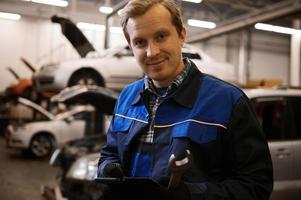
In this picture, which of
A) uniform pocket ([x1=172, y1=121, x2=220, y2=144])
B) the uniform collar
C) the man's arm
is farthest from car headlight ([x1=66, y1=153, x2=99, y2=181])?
uniform pocket ([x1=172, y1=121, x2=220, y2=144])

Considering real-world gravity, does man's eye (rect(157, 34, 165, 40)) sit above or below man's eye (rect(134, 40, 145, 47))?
above

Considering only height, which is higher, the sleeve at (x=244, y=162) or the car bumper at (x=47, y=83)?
the car bumper at (x=47, y=83)

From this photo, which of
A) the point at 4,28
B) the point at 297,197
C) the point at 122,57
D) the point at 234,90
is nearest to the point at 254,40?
the point at 4,28

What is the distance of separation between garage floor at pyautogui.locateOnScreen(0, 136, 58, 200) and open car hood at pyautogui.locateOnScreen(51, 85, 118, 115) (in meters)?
2.24

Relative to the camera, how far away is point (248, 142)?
1.31 meters

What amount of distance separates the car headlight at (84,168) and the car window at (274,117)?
2.09 m

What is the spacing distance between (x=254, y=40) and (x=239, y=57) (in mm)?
1354

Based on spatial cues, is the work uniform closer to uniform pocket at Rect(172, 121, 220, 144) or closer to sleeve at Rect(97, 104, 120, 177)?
uniform pocket at Rect(172, 121, 220, 144)

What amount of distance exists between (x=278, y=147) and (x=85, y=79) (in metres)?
4.62

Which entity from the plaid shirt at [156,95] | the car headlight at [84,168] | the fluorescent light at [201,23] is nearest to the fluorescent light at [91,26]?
the fluorescent light at [201,23]

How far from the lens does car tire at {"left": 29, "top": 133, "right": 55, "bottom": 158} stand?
1019 centimetres

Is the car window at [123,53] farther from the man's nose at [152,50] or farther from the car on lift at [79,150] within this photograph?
the man's nose at [152,50]

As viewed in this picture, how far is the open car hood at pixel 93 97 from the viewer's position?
4.52 metres

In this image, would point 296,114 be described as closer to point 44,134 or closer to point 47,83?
point 47,83
